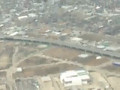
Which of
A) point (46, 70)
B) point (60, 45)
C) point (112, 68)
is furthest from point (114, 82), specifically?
point (60, 45)

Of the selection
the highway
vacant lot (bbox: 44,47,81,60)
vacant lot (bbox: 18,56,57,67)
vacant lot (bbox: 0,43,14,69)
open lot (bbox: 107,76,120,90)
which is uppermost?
the highway

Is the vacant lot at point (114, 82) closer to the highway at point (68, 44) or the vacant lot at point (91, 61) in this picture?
the vacant lot at point (91, 61)

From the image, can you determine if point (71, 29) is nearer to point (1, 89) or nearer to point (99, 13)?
point (99, 13)

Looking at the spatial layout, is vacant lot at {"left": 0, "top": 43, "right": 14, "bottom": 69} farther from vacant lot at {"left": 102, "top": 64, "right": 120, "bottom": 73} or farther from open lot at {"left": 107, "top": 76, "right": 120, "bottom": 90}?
open lot at {"left": 107, "top": 76, "right": 120, "bottom": 90}

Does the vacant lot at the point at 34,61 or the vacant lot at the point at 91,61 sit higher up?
the vacant lot at the point at 91,61

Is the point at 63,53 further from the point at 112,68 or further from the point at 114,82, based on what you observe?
the point at 114,82

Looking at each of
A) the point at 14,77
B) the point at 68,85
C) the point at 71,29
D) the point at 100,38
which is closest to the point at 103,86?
the point at 68,85

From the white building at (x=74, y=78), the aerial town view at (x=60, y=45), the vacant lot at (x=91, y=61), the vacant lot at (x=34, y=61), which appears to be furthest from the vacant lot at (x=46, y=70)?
the white building at (x=74, y=78)

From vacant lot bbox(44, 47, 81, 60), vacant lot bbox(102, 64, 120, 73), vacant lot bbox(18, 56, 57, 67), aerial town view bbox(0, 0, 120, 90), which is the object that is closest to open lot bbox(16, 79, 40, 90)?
aerial town view bbox(0, 0, 120, 90)
